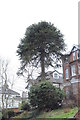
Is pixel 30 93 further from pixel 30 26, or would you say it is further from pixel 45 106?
pixel 30 26

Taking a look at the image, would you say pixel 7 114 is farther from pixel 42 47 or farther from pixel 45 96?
pixel 42 47

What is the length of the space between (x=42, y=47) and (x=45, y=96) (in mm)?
10317

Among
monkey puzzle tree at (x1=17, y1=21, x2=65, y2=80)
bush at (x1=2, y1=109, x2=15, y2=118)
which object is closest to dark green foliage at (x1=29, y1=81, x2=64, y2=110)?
bush at (x1=2, y1=109, x2=15, y2=118)

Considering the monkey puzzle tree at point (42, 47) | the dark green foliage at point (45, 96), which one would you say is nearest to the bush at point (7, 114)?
the dark green foliage at point (45, 96)

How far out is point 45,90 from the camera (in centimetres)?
2719

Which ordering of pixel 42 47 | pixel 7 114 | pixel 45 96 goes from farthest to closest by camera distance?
pixel 42 47, pixel 7 114, pixel 45 96

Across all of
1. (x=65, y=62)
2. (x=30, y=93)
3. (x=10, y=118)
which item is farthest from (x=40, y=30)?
(x=10, y=118)

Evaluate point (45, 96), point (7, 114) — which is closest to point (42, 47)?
point (45, 96)

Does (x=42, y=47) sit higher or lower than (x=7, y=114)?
higher

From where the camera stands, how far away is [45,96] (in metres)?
27.0

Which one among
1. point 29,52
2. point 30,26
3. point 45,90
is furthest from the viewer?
point 30,26

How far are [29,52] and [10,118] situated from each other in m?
10.9

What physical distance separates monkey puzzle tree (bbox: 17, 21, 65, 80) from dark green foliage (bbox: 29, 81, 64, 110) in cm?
699

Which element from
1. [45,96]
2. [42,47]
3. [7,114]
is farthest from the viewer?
[42,47]
